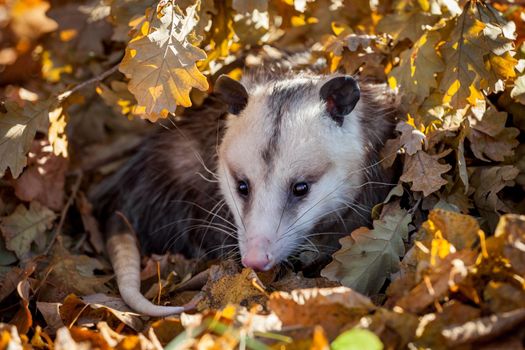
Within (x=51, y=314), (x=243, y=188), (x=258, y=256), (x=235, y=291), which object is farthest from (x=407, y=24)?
(x=51, y=314)

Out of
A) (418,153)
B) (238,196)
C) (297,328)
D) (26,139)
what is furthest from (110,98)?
(297,328)

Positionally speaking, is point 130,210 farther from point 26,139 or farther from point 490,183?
point 490,183

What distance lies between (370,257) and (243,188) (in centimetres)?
43

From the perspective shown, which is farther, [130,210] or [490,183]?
[130,210]

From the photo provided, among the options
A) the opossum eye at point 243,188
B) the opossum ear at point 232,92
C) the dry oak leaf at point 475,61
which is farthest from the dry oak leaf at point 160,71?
the dry oak leaf at point 475,61

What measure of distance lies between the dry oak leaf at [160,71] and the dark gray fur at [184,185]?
12.0 inches

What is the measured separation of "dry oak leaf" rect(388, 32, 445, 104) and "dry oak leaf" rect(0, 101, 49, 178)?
3.69 feet

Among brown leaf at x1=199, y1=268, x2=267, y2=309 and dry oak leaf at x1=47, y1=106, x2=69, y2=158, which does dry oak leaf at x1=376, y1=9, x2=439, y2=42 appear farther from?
dry oak leaf at x1=47, y1=106, x2=69, y2=158

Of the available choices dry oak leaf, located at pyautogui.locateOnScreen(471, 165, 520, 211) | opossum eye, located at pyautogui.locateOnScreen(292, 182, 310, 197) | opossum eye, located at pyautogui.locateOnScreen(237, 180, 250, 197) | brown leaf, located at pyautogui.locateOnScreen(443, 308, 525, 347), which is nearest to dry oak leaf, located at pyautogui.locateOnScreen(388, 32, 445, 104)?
dry oak leaf, located at pyautogui.locateOnScreen(471, 165, 520, 211)

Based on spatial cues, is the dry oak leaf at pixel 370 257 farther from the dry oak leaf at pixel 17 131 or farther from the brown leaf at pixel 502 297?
the dry oak leaf at pixel 17 131

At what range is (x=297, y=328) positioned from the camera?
1.46 meters

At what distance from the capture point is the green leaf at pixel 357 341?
1291mm

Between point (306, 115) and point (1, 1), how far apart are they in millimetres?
1906

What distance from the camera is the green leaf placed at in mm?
1291
